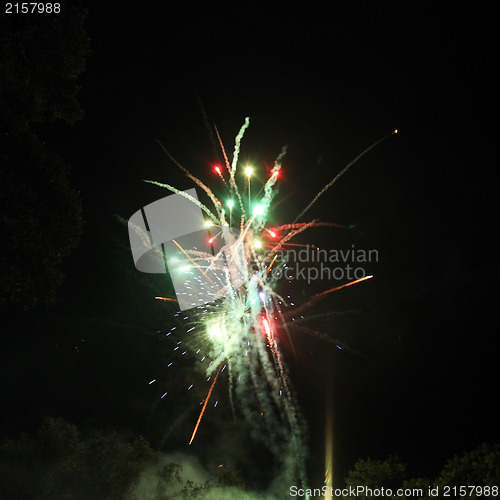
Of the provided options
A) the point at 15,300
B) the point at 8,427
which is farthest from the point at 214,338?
the point at 15,300

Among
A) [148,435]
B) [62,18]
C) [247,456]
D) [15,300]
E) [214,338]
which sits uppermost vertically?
[62,18]

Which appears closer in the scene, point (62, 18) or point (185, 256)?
point (62, 18)

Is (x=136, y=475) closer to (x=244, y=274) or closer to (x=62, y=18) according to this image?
(x=244, y=274)

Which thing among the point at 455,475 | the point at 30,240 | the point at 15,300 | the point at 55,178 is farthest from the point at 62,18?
the point at 455,475

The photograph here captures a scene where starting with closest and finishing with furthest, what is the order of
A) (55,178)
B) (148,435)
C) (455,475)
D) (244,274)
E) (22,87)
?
(22,87), (55,178), (455,475), (244,274), (148,435)

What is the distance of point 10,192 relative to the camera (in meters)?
5.83

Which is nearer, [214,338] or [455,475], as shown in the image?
[455,475]

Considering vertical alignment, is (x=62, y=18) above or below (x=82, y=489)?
above

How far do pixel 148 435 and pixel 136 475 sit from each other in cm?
298

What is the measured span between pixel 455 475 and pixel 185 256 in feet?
32.5

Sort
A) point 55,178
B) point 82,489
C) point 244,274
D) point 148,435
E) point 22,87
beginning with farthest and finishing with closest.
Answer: point 148,435 → point 244,274 → point 82,489 → point 55,178 → point 22,87

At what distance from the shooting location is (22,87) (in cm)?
582

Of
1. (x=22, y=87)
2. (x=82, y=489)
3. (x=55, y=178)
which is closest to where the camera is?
(x=22, y=87)

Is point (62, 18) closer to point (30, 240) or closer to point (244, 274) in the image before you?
point (30, 240)
